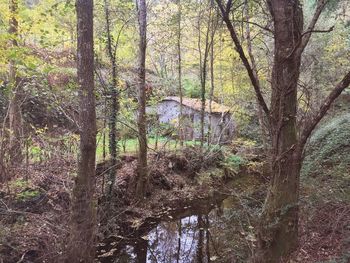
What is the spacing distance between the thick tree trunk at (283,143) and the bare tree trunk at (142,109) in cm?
557

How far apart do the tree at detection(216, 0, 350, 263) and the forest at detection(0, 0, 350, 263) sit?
2cm

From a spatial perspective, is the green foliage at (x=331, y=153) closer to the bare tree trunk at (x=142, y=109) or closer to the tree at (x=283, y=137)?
the tree at (x=283, y=137)

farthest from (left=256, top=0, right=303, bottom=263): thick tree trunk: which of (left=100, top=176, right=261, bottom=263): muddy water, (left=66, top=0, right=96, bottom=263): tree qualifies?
(left=66, top=0, right=96, bottom=263): tree

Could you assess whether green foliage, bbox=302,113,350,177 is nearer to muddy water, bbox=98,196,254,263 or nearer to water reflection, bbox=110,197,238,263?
muddy water, bbox=98,196,254,263

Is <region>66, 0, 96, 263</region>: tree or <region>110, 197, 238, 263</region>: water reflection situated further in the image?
<region>110, 197, 238, 263</region>: water reflection

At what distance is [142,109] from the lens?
948 centimetres

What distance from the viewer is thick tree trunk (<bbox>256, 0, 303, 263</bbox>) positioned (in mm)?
4078

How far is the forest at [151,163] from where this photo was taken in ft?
13.7

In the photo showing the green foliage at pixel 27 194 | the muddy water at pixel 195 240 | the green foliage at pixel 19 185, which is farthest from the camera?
the green foliage at pixel 19 185

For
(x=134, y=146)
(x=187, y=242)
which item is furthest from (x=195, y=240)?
(x=134, y=146)

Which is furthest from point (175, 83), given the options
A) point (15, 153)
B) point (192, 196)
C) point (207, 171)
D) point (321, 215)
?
point (321, 215)

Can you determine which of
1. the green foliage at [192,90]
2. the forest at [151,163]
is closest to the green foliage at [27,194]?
the forest at [151,163]

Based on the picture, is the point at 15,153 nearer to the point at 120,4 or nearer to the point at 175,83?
the point at 120,4

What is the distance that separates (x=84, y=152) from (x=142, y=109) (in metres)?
4.05
